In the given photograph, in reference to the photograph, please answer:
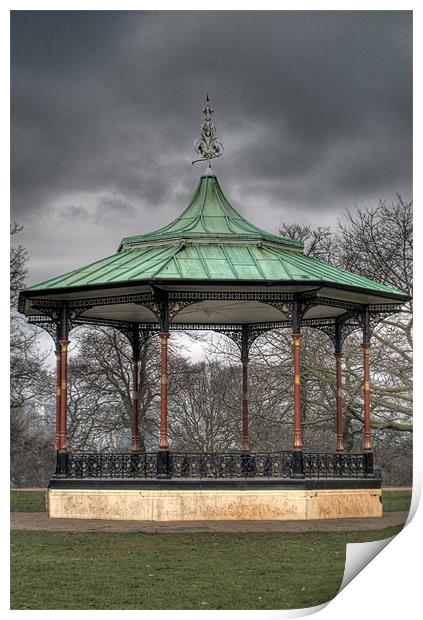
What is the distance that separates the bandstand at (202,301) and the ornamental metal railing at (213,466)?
0.02 metres

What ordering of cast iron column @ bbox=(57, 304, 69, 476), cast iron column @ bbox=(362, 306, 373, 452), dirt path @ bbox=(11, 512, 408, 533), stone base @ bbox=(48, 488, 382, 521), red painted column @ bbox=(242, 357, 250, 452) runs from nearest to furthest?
dirt path @ bbox=(11, 512, 408, 533), stone base @ bbox=(48, 488, 382, 521), cast iron column @ bbox=(57, 304, 69, 476), cast iron column @ bbox=(362, 306, 373, 452), red painted column @ bbox=(242, 357, 250, 452)

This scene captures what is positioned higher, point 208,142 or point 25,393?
point 208,142

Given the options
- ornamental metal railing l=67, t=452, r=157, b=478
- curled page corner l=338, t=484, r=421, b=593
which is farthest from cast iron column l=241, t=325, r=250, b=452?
curled page corner l=338, t=484, r=421, b=593

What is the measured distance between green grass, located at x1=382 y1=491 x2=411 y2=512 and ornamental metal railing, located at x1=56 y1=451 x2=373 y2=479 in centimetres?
215

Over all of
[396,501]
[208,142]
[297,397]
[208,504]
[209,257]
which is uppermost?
[208,142]

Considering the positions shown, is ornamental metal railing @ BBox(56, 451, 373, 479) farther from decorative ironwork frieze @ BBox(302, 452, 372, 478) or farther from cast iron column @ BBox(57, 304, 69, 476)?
cast iron column @ BBox(57, 304, 69, 476)

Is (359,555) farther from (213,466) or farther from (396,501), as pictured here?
(396,501)

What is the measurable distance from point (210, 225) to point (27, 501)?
7760mm

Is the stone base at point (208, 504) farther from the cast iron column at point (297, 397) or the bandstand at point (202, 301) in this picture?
the cast iron column at point (297, 397)

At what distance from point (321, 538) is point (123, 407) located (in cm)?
1834

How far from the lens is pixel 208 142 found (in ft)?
72.0

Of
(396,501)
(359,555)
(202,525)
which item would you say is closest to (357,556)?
(359,555)

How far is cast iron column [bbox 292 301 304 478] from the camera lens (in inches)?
718

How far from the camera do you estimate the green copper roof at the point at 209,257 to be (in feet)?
60.2
